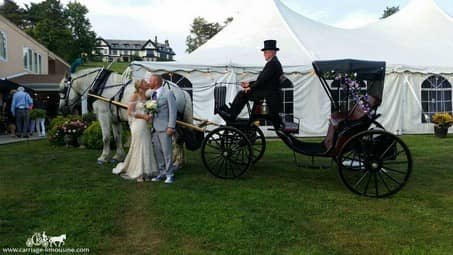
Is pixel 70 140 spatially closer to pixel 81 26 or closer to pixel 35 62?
pixel 35 62

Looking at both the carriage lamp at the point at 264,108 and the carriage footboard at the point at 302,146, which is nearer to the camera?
the carriage footboard at the point at 302,146

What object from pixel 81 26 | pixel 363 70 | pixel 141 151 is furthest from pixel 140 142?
pixel 81 26

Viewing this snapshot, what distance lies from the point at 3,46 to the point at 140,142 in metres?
21.6

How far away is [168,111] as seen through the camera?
22.6 feet

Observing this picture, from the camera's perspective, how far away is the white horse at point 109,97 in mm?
7910

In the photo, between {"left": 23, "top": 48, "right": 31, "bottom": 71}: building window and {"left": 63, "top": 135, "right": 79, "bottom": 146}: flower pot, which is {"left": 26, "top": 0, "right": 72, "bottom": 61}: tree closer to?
{"left": 23, "top": 48, "right": 31, "bottom": 71}: building window

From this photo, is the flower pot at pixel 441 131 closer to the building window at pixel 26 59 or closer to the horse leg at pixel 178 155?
the horse leg at pixel 178 155

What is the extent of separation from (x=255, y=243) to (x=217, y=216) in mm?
898

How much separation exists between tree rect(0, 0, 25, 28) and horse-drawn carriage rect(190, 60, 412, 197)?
80.9m

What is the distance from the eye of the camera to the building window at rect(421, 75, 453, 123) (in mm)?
15883

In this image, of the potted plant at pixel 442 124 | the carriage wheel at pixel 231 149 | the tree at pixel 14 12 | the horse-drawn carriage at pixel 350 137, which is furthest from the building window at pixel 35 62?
the tree at pixel 14 12

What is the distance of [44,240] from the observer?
13.4 ft

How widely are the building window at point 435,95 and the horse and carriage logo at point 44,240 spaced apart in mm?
14942

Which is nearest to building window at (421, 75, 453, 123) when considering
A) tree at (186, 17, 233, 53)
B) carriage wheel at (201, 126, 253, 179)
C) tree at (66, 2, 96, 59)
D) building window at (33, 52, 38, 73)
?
carriage wheel at (201, 126, 253, 179)
